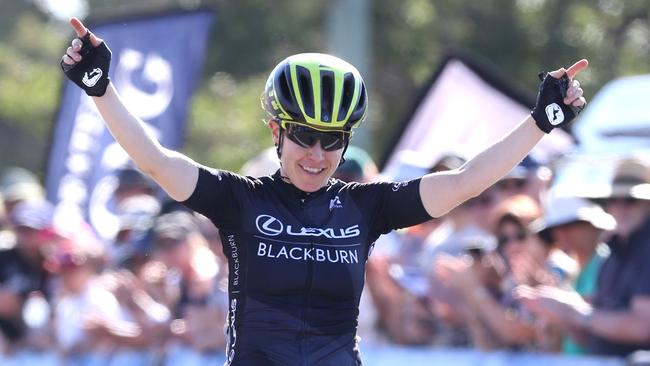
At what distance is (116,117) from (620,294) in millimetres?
3421

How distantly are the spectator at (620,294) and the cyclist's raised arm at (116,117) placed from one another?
3.07 meters

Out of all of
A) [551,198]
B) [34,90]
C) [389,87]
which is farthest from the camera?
[34,90]

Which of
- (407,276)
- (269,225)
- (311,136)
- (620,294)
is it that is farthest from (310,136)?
(407,276)

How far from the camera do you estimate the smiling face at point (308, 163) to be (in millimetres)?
5441

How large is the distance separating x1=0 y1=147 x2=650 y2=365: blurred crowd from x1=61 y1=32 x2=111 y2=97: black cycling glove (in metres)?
3.33

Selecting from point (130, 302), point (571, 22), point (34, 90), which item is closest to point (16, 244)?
point (130, 302)

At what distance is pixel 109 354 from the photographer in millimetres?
10266

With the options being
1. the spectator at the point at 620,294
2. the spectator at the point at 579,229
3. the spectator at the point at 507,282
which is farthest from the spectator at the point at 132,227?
the spectator at the point at 620,294

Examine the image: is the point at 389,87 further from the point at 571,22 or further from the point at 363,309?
the point at 363,309

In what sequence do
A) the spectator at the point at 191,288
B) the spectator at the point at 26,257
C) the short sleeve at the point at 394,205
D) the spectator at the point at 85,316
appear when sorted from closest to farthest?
the short sleeve at the point at 394,205 → the spectator at the point at 191,288 → the spectator at the point at 85,316 → the spectator at the point at 26,257

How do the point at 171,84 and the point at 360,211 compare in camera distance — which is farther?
the point at 171,84

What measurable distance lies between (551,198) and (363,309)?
1.36 m

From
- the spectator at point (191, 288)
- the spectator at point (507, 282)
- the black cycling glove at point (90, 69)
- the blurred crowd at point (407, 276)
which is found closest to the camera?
the black cycling glove at point (90, 69)

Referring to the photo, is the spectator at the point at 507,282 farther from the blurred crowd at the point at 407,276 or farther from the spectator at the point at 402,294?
the spectator at the point at 402,294
